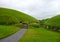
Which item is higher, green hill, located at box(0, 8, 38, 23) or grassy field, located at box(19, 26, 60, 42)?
green hill, located at box(0, 8, 38, 23)

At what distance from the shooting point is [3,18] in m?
55.4

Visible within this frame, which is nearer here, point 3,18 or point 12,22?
point 12,22

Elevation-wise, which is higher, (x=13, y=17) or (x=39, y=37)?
(x=13, y=17)

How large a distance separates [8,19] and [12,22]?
2.92 meters

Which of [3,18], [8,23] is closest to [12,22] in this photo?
[8,23]

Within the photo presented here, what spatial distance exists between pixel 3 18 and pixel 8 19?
285cm

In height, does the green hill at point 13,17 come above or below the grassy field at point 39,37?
above

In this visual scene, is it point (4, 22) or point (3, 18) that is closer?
point (4, 22)

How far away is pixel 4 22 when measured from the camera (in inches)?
2030

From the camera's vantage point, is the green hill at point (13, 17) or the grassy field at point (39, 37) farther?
the green hill at point (13, 17)

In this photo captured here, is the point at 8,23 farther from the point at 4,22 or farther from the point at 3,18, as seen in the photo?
the point at 3,18

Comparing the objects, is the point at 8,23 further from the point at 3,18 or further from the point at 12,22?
the point at 3,18

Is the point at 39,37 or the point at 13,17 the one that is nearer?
the point at 39,37

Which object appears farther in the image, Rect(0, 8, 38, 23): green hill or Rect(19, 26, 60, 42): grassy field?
Rect(0, 8, 38, 23): green hill
